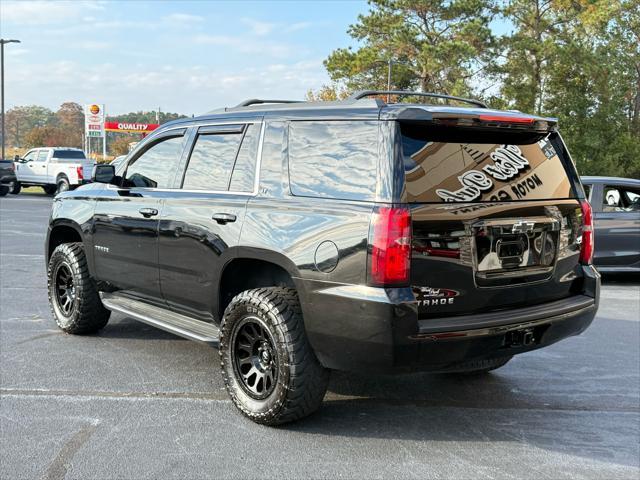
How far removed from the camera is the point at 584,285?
4098 mm

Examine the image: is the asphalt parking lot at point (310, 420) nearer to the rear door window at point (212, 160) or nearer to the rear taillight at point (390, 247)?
the rear taillight at point (390, 247)

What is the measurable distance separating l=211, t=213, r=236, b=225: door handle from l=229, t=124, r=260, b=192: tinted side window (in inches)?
7.3

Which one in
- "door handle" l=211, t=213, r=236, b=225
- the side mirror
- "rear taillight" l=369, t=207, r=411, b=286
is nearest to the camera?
"rear taillight" l=369, t=207, r=411, b=286

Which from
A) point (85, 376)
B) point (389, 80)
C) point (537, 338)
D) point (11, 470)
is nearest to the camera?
point (11, 470)

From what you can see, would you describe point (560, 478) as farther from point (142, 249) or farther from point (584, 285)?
point (142, 249)

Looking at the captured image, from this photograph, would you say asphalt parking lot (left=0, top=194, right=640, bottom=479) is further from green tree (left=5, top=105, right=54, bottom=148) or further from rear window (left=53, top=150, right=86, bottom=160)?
green tree (left=5, top=105, right=54, bottom=148)

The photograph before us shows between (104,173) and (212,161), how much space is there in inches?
51.1

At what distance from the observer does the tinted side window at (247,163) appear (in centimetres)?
409

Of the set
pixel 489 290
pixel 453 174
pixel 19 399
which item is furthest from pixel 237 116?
pixel 19 399

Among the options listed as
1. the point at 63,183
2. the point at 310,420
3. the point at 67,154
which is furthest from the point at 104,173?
the point at 67,154

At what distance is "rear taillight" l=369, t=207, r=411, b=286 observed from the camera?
3.21 m

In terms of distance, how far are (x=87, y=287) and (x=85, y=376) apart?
3.77 ft

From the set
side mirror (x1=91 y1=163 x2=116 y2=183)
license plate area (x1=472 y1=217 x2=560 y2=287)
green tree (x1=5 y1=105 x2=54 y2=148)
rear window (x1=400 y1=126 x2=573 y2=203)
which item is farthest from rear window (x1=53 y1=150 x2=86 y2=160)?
green tree (x1=5 y1=105 x2=54 y2=148)

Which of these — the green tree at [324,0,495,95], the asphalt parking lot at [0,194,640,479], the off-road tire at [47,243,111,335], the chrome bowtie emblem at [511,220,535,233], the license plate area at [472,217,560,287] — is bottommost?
the asphalt parking lot at [0,194,640,479]
